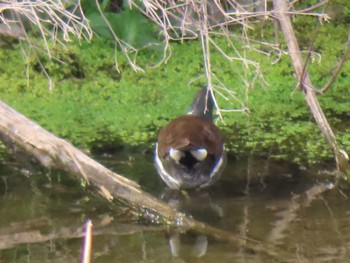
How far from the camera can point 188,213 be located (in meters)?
6.47

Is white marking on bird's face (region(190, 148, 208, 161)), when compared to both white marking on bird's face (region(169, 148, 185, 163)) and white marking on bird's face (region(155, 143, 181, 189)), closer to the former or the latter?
white marking on bird's face (region(169, 148, 185, 163))

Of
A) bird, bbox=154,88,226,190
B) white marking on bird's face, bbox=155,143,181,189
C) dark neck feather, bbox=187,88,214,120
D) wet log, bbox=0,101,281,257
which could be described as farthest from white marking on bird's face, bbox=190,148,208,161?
dark neck feather, bbox=187,88,214,120

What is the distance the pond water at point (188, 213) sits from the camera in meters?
5.68

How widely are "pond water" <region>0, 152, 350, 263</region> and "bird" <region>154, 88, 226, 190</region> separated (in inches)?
6.1

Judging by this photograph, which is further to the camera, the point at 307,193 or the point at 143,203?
the point at 307,193

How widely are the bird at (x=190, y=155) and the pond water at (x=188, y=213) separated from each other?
0.16 meters

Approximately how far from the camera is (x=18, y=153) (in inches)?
268

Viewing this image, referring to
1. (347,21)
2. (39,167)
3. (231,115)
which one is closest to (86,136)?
(39,167)

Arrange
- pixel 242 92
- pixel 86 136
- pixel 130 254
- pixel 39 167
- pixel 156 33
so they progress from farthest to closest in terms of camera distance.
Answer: pixel 156 33 < pixel 242 92 < pixel 86 136 < pixel 39 167 < pixel 130 254

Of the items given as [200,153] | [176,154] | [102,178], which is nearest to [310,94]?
A: [200,153]

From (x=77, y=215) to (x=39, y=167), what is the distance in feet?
3.40

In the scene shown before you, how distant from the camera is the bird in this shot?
21.6ft

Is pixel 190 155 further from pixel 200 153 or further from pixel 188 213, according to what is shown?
pixel 188 213

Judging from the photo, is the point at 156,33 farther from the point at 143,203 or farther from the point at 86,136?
the point at 143,203
